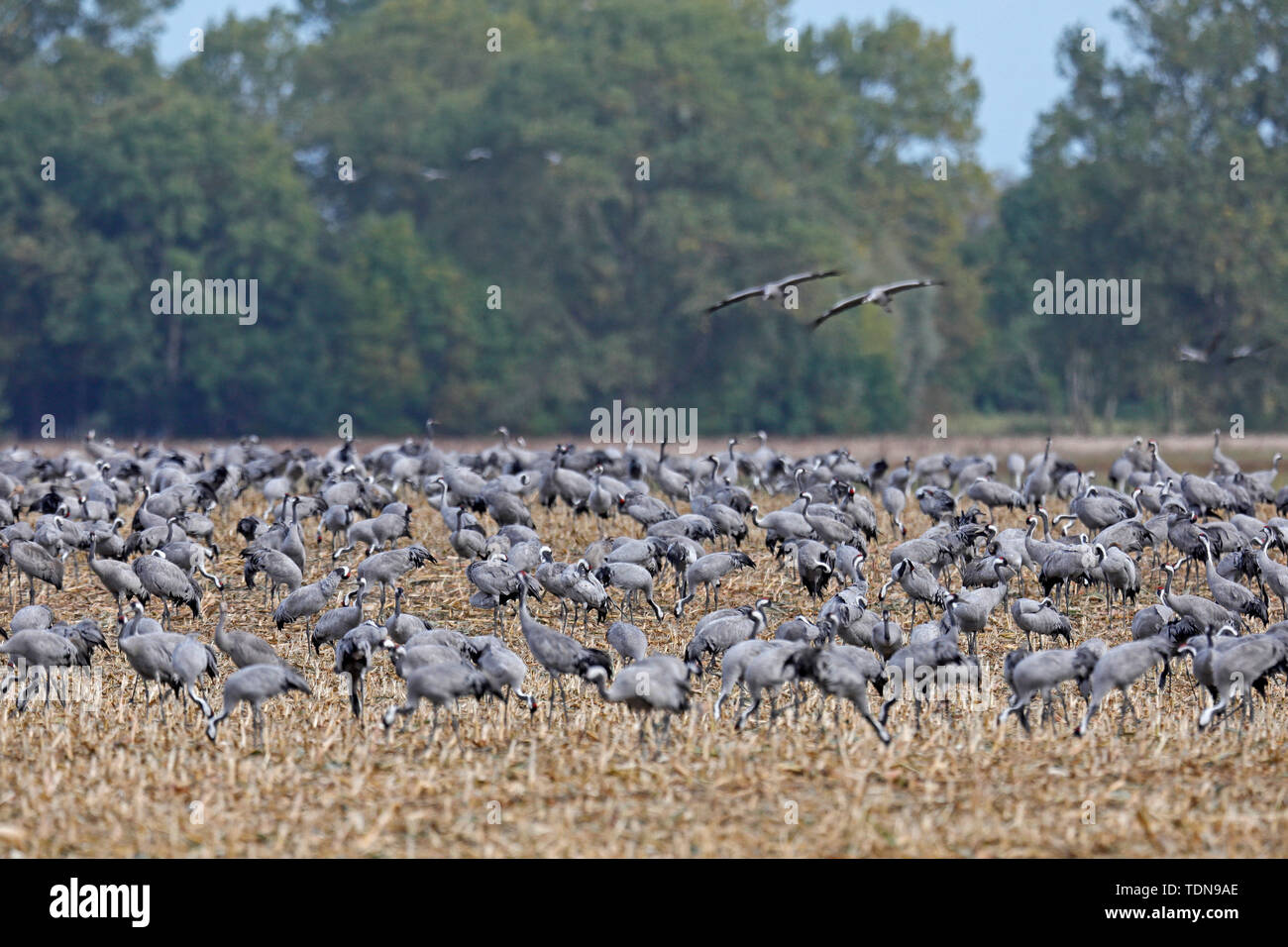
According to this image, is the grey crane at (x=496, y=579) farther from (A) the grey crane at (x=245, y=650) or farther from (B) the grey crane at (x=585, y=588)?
(A) the grey crane at (x=245, y=650)

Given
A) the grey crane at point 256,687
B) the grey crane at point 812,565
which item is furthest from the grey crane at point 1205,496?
the grey crane at point 256,687

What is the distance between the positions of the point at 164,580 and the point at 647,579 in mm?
5002

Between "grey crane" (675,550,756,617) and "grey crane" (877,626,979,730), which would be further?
"grey crane" (675,550,756,617)

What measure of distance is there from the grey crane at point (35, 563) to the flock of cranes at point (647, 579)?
3 cm

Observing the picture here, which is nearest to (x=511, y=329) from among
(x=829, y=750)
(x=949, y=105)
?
(x=949, y=105)

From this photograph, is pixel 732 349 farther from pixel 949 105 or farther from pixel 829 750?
pixel 829 750

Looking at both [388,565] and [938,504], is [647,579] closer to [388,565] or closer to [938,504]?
[388,565]

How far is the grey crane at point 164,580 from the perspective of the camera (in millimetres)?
17562

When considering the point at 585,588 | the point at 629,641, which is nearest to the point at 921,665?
the point at 629,641

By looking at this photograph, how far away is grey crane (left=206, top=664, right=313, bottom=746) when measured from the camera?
12.6 meters

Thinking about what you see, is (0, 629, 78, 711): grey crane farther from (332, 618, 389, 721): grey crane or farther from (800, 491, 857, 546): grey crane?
(800, 491, 857, 546): grey crane

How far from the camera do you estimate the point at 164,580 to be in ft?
57.6

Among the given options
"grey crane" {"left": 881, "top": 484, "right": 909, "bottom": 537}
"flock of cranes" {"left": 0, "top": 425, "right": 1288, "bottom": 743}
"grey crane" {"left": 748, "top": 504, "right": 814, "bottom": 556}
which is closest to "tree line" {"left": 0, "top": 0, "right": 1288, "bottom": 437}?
"flock of cranes" {"left": 0, "top": 425, "right": 1288, "bottom": 743}

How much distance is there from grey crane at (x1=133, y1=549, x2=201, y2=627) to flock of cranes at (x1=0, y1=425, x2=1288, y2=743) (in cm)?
3
